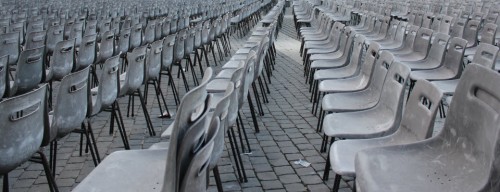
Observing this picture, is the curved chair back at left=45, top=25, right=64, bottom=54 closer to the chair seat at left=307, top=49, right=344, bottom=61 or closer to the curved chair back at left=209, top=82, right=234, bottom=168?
the chair seat at left=307, top=49, right=344, bottom=61

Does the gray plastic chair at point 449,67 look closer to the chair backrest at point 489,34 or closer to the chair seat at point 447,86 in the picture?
the chair seat at point 447,86

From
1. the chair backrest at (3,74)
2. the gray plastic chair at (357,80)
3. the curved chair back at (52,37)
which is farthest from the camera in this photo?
the curved chair back at (52,37)

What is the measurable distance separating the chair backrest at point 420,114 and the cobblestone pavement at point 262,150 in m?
1.04

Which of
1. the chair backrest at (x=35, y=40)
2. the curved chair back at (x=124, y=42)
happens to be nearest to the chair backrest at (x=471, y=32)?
the curved chair back at (x=124, y=42)

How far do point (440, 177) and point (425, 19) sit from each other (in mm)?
7295

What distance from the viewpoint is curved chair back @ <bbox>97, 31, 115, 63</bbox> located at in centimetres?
723

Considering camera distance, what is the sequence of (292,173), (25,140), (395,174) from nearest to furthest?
(395,174) → (25,140) → (292,173)

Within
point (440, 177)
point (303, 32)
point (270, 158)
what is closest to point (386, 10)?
point (303, 32)

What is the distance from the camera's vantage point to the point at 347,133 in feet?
12.1

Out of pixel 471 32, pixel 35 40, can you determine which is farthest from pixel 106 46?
pixel 471 32

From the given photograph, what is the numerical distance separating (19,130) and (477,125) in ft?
8.39

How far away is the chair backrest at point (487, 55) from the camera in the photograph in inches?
172

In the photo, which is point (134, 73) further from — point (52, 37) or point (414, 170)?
point (414, 170)

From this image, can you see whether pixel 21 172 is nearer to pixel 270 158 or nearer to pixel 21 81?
pixel 21 81
